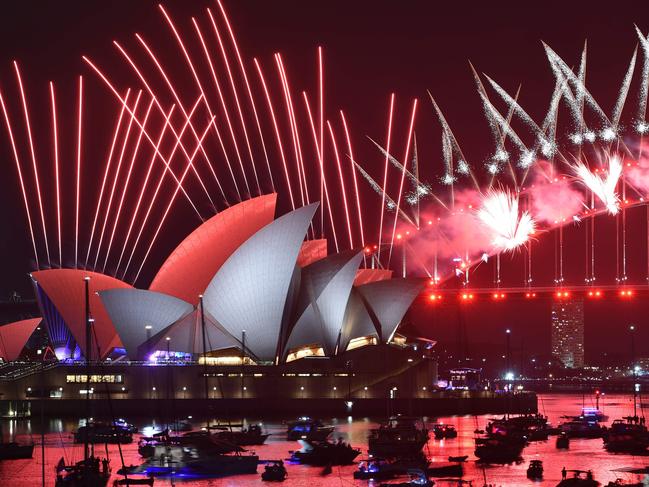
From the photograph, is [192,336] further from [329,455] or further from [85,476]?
[85,476]

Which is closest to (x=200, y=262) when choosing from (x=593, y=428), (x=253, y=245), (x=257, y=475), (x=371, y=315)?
(x=253, y=245)

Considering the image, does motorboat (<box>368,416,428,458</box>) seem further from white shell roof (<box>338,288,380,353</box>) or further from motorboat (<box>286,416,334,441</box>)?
white shell roof (<box>338,288,380,353</box>)

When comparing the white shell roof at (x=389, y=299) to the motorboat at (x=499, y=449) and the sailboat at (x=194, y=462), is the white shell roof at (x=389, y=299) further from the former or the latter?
the sailboat at (x=194, y=462)

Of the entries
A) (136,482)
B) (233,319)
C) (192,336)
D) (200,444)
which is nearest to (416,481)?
(136,482)

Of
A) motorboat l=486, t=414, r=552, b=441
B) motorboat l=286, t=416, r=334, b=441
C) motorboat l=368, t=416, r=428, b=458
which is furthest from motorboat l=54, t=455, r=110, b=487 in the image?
motorboat l=486, t=414, r=552, b=441

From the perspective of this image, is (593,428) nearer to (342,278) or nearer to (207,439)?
(342,278)
